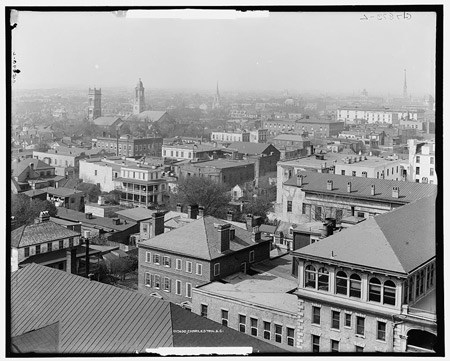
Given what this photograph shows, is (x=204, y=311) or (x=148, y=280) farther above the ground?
(x=148, y=280)

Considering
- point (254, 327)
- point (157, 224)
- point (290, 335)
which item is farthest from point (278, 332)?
point (157, 224)

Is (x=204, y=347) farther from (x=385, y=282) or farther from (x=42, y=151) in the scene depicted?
(x=42, y=151)

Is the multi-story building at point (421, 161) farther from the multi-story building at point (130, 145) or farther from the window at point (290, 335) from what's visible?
the multi-story building at point (130, 145)

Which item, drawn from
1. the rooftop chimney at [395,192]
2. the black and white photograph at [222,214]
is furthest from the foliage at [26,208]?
the rooftop chimney at [395,192]

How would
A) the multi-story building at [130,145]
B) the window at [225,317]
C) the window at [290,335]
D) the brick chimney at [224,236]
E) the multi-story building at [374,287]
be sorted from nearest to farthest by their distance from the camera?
the multi-story building at [374,287] < the window at [290,335] < the window at [225,317] < the brick chimney at [224,236] < the multi-story building at [130,145]

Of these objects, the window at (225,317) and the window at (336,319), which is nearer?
the window at (336,319)

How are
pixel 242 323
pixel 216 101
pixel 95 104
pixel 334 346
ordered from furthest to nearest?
pixel 216 101
pixel 95 104
pixel 242 323
pixel 334 346

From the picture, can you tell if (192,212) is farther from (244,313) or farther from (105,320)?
(105,320)
